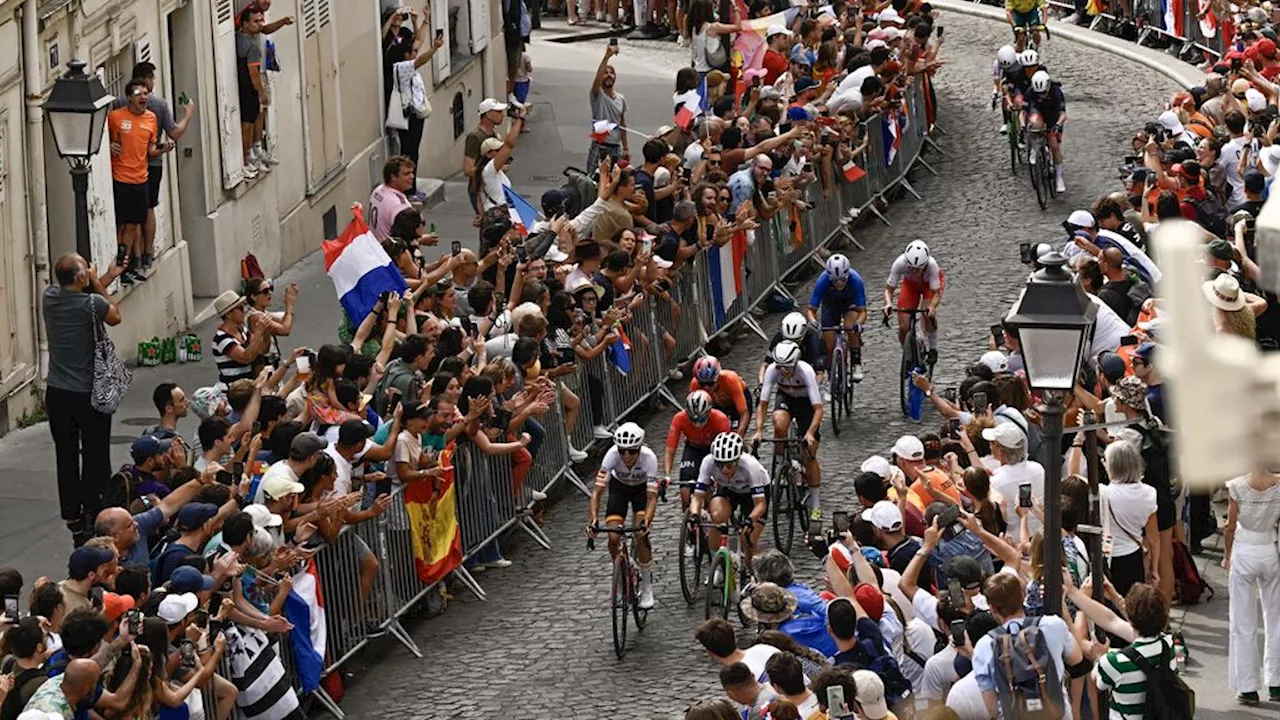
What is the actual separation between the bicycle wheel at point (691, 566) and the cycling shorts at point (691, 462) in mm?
360

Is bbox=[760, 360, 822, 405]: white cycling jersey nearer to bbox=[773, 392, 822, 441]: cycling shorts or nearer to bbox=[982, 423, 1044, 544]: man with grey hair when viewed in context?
bbox=[773, 392, 822, 441]: cycling shorts

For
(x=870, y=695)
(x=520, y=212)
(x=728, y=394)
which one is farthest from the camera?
(x=520, y=212)

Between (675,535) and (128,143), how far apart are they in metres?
6.11

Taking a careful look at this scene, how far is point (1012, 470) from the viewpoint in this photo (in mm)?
15031

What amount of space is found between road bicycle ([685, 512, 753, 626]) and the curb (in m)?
18.5

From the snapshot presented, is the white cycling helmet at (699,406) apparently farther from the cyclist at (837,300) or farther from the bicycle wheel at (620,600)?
the cyclist at (837,300)

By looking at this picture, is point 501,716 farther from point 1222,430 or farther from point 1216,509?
point 1222,430

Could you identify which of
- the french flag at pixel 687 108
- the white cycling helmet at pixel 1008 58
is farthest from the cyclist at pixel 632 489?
the white cycling helmet at pixel 1008 58

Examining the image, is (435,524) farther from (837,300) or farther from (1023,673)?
(1023,673)

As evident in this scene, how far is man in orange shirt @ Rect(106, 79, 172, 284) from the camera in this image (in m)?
20.9

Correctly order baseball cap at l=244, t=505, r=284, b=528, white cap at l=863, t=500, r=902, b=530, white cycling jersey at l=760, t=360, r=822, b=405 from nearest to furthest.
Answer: baseball cap at l=244, t=505, r=284, b=528, white cap at l=863, t=500, r=902, b=530, white cycling jersey at l=760, t=360, r=822, b=405

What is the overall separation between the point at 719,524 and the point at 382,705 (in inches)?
100

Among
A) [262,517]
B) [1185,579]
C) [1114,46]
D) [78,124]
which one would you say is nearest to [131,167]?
[78,124]

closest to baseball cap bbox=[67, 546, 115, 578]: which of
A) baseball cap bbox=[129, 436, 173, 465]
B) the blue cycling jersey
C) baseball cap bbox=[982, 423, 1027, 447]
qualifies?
baseball cap bbox=[129, 436, 173, 465]
